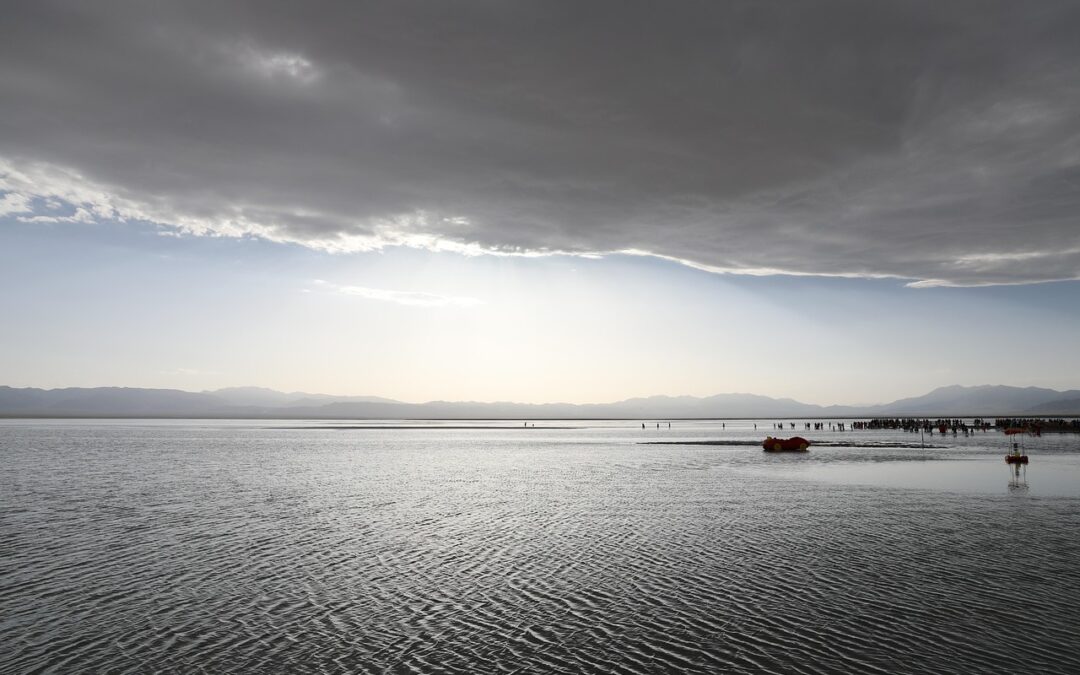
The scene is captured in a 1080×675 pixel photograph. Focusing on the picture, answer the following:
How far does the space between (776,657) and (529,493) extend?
3243 centimetres

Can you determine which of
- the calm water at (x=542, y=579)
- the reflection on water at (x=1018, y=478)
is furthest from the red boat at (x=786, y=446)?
the calm water at (x=542, y=579)

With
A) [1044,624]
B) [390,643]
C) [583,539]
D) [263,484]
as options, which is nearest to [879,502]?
[583,539]

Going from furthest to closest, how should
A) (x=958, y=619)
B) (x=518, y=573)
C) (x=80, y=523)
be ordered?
(x=80, y=523)
(x=518, y=573)
(x=958, y=619)

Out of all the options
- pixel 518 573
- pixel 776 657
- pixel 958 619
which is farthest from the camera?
pixel 518 573

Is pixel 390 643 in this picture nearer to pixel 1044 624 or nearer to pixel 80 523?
pixel 1044 624

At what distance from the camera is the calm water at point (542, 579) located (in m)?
15.4

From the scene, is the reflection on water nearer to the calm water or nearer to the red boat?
the calm water

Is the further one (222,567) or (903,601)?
(222,567)

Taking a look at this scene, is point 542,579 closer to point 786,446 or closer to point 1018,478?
point 1018,478

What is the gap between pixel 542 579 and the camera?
879 inches

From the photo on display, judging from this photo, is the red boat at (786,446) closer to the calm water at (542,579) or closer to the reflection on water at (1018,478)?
the reflection on water at (1018,478)

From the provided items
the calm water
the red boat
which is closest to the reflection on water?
the calm water

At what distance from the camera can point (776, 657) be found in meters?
15.0

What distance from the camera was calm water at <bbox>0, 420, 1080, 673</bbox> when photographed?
15.4 metres
